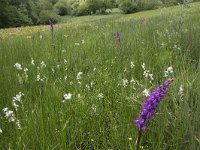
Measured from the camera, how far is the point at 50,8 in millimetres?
54656

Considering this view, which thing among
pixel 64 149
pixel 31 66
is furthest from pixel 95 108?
pixel 31 66

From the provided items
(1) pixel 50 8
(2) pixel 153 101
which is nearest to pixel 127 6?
(1) pixel 50 8

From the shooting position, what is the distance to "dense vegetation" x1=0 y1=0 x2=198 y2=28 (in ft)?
133

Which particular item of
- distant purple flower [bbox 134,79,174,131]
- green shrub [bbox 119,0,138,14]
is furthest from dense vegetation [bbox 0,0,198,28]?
distant purple flower [bbox 134,79,174,131]

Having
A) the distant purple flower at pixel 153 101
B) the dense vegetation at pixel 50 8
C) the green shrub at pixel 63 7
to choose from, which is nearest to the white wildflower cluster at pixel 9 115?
the distant purple flower at pixel 153 101

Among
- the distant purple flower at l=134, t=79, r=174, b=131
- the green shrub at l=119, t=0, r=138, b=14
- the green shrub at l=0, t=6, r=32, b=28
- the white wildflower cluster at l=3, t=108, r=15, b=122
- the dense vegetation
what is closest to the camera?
the distant purple flower at l=134, t=79, r=174, b=131

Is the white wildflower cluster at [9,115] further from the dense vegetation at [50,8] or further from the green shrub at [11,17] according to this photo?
the green shrub at [11,17]

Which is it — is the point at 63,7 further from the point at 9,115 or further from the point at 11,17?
the point at 9,115

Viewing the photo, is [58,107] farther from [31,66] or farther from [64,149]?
[31,66]

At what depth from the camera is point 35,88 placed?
3.19 metres

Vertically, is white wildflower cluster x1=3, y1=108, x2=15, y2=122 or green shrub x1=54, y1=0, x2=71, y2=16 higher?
green shrub x1=54, y1=0, x2=71, y2=16

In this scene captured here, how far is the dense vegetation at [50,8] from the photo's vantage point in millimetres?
40525

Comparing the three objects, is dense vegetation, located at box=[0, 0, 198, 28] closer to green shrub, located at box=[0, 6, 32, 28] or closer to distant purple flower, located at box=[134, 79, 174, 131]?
green shrub, located at box=[0, 6, 32, 28]

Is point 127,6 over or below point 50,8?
below
